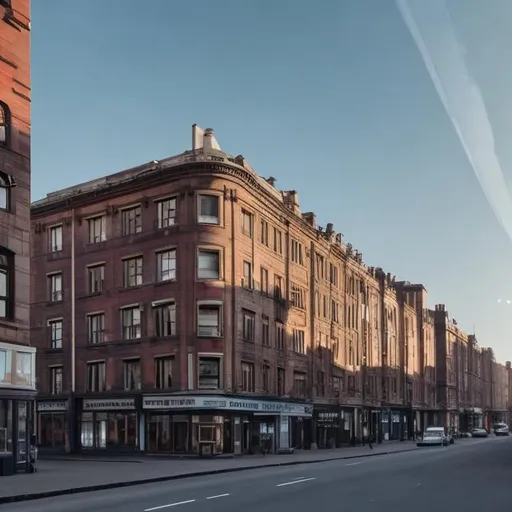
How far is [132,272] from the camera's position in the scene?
5234 centimetres

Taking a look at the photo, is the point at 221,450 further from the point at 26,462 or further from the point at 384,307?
the point at 384,307

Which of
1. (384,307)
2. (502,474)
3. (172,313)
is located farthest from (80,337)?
(384,307)

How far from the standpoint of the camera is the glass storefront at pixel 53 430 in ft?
176

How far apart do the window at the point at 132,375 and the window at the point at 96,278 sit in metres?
5.70

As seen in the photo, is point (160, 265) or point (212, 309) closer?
point (212, 309)

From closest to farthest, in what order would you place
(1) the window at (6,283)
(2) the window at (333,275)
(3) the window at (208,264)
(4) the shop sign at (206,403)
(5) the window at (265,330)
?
(1) the window at (6,283)
(4) the shop sign at (206,403)
(3) the window at (208,264)
(5) the window at (265,330)
(2) the window at (333,275)

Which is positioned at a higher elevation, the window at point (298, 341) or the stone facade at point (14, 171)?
the stone facade at point (14, 171)

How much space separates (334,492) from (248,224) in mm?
32290

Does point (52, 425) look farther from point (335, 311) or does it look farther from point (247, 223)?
point (335, 311)

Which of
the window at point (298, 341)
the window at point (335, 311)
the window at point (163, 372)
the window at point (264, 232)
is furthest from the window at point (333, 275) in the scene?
the window at point (163, 372)

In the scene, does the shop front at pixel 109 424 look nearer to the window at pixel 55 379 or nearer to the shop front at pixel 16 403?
the window at pixel 55 379

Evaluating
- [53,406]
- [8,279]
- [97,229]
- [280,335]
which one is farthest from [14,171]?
[280,335]

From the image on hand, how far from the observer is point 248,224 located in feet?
174

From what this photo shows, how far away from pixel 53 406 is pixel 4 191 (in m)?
25.4
